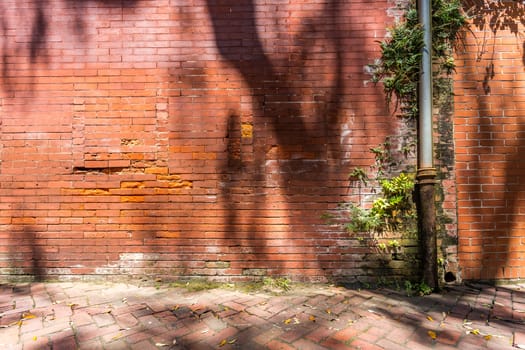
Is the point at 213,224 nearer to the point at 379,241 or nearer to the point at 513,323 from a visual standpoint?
the point at 379,241

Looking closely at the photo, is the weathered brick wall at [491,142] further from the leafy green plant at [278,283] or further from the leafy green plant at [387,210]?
the leafy green plant at [278,283]

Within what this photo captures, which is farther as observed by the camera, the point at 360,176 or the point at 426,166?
the point at 360,176

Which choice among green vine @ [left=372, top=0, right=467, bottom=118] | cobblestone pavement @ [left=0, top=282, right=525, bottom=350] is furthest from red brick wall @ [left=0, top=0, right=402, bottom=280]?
cobblestone pavement @ [left=0, top=282, right=525, bottom=350]

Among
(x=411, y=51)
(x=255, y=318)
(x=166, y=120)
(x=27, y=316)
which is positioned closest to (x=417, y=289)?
(x=255, y=318)

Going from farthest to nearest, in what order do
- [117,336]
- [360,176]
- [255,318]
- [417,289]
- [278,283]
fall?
1. [360,176]
2. [278,283]
3. [417,289]
4. [255,318]
5. [117,336]

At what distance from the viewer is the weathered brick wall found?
3.59m

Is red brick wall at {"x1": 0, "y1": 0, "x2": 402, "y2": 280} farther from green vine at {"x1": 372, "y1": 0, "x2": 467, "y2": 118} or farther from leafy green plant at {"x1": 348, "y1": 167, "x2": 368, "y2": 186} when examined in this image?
green vine at {"x1": 372, "y1": 0, "x2": 467, "y2": 118}

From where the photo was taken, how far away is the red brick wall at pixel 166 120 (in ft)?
11.7

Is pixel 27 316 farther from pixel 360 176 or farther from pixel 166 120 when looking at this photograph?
pixel 360 176

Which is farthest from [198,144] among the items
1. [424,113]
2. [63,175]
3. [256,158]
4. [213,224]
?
[424,113]

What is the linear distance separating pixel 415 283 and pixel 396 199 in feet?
3.29

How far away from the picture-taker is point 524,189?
11.8ft

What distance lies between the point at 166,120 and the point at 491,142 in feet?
13.1

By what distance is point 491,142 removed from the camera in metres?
3.62
